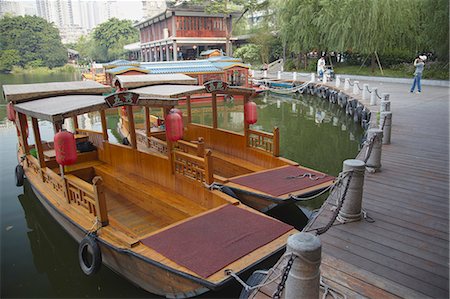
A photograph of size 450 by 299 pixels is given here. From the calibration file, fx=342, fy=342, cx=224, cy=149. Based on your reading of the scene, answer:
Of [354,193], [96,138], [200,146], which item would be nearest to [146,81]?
[96,138]

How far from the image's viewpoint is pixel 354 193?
4.25 m

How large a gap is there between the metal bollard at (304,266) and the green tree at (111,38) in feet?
196

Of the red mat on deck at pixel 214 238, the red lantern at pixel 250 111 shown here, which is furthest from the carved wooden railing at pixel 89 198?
the red lantern at pixel 250 111

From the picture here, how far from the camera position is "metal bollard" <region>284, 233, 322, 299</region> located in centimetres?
238

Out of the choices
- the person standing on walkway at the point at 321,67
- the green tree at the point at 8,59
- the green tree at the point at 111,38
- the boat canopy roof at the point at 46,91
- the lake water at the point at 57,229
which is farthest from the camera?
the green tree at the point at 111,38

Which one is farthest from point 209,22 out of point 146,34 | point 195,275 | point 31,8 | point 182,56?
point 31,8

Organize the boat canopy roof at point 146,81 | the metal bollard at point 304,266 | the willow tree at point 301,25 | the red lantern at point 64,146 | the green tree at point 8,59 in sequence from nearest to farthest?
the metal bollard at point 304,266
the red lantern at point 64,146
the boat canopy roof at point 146,81
the willow tree at point 301,25
the green tree at point 8,59

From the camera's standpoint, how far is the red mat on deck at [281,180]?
615 cm

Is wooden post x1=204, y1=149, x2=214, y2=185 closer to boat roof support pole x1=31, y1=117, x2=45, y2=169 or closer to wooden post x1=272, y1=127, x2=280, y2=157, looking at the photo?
wooden post x1=272, y1=127, x2=280, y2=157

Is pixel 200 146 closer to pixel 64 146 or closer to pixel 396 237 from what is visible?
pixel 64 146

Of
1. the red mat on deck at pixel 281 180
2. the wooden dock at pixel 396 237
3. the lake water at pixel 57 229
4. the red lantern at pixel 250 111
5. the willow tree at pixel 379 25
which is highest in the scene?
the willow tree at pixel 379 25

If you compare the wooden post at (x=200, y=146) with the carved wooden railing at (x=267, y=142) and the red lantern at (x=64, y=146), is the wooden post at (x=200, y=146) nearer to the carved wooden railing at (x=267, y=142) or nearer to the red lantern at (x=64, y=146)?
the carved wooden railing at (x=267, y=142)

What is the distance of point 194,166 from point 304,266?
12.9 ft

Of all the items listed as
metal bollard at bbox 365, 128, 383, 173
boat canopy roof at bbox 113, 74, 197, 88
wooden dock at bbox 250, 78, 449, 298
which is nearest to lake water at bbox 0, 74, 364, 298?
wooden dock at bbox 250, 78, 449, 298
